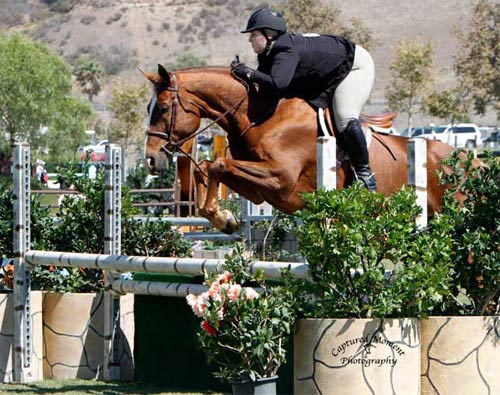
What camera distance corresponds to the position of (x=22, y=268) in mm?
8047

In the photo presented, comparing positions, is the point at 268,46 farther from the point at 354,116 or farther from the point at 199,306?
the point at 199,306

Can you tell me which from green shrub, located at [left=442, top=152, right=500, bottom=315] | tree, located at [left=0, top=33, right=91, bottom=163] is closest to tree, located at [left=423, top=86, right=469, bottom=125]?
tree, located at [left=0, top=33, right=91, bottom=163]

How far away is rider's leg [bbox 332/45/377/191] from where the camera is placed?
852cm

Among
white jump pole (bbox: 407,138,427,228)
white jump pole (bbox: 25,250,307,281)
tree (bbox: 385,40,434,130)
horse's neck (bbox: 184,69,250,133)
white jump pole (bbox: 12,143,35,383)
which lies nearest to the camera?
white jump pole (bbox: 407,138,427,228)

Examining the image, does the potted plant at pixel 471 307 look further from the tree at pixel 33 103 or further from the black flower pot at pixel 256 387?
the tree at pixel 33 103

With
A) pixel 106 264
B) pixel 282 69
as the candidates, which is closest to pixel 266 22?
pixel 282 69

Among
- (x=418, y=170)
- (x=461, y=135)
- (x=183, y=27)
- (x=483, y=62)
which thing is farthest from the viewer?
(x=183, y=27)

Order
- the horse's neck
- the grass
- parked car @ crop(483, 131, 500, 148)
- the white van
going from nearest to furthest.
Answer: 1. the grass
2. the horse's neck
3. parked car @ crop(483, 131, 500, 148)
4. the white van

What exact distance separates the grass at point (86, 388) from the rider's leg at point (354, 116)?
2311mm

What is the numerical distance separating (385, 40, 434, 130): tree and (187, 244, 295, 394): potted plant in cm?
4866

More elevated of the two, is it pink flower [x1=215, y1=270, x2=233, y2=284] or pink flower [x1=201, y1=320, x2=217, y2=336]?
pink flower [x1=215, y1=270, x2=233, y2=284]

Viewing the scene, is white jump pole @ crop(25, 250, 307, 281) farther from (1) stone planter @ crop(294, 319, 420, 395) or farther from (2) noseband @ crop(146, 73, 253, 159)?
(2) noseband @ crop(146, 73, 253, 159)

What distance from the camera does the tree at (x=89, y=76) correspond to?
253ft

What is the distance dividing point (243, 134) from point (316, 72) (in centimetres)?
73
